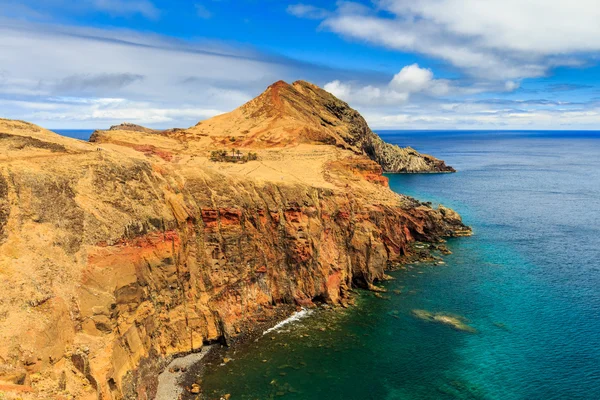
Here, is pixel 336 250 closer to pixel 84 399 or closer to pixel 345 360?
pixel 345 360

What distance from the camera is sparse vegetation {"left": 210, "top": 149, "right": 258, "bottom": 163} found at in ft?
250

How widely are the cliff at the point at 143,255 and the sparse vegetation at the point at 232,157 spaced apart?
2.39 m

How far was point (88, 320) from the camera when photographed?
110 ft

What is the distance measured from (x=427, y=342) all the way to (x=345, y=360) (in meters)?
11.3

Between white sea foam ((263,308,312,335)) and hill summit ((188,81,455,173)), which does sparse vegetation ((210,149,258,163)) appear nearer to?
hill summit ((188,81,455,173))

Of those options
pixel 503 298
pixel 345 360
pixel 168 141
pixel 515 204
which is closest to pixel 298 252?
pixel 345 360

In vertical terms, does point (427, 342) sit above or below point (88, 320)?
below

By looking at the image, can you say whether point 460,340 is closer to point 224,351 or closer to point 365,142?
point 224,351

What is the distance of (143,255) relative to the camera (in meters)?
40.9

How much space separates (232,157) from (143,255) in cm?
3874

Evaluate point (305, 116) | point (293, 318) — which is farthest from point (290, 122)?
point (293, 318)

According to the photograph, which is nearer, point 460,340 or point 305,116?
point 460,340

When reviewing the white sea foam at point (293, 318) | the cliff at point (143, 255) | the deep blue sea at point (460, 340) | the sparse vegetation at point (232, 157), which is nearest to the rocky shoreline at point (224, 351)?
the white sea foam at point (293, 318)

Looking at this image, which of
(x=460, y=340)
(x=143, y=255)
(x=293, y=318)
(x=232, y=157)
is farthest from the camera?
(x=232, y=157)
